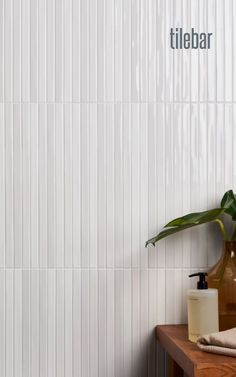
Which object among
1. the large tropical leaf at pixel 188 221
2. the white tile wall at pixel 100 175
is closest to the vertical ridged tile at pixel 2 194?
the white tile wall at pixel 100 175

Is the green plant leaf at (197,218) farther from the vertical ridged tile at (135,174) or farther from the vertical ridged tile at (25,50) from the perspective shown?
the vertical ridged tile at (25,50)

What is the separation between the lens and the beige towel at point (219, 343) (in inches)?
50.1

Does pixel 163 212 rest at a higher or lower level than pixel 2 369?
higher

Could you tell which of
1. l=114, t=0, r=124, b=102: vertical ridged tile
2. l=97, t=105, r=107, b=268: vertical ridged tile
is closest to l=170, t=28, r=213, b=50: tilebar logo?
l=114, t=0, r=124, b=102: vertical ridged tile

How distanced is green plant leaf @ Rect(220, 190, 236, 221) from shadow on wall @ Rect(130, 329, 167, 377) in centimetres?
34

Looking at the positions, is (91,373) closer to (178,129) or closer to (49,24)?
(178,129)

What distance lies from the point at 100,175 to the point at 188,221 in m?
0.24

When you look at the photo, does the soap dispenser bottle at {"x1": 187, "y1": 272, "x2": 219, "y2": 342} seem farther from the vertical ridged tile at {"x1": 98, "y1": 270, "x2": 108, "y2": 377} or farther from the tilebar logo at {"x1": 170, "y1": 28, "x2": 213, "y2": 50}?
the tilebar logo at {"x1": 170, "y1": 28, "x2": 213, "y2": 50}

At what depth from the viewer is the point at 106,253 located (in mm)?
1644

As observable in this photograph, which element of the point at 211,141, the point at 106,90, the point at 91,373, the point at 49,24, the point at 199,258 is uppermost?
the point at 49,24

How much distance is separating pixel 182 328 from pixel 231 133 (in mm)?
469

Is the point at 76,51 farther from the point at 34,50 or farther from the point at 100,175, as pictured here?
the point at 100,175

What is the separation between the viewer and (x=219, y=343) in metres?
1.29

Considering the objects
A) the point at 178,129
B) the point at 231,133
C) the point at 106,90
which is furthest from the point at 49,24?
the point at 231,133
